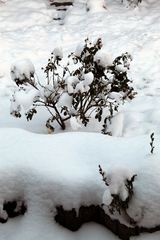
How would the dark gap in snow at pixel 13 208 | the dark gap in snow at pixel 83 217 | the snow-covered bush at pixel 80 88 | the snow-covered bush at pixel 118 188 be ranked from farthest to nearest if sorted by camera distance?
1. the snow-covered bush at pixel 80 88
2. the dark gap in snow at pixel 13 208
3. the dark gap in snow at pixel 83 217
4. the snow-covered bush at pixel 118 188

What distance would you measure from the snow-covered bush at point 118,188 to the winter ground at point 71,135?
8cm

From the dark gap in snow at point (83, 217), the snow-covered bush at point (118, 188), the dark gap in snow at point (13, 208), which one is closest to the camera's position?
the snow-covered bush at point (118, 188)

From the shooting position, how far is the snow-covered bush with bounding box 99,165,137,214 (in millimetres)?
2191

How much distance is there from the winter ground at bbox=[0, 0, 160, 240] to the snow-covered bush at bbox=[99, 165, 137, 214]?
77 mm

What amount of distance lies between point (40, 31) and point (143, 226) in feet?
14.6

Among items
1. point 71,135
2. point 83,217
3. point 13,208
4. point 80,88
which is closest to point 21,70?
point 80,88

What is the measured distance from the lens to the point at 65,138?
9.03 ft

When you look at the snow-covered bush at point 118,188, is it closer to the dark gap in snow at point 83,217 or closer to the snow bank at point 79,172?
the snow bank at point 79,172

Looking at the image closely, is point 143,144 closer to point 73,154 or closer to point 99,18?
point 73,154

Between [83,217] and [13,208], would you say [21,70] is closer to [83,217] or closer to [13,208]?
[13,208]

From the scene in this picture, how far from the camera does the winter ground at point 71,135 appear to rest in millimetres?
2412

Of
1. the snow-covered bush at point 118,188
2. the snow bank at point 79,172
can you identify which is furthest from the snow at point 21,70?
the snow-covered bush at point 118,188

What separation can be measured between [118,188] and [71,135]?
0.71m

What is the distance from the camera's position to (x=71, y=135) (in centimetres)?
280
